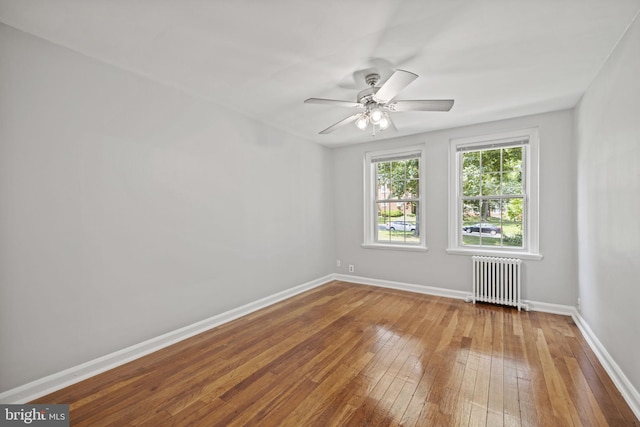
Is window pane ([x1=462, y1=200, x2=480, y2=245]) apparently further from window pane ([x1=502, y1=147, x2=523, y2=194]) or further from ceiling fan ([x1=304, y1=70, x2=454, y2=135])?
ceiling fan ([x1=304, y1=70, x2=454, y2=135])

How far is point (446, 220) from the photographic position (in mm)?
4328

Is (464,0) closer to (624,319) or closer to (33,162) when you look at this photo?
(624,319)

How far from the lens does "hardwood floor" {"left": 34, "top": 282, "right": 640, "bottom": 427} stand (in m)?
1.82

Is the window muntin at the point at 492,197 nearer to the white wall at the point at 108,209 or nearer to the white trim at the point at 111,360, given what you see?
the white wall at the point at 108,209

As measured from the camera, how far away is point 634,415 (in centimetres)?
180

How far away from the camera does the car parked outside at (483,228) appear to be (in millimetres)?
4094

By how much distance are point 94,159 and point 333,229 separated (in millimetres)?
3844

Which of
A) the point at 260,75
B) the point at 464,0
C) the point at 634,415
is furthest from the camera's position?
the point at 260,75

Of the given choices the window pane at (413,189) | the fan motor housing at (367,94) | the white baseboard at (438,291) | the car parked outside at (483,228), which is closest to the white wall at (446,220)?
the white baseboard at (438,291)

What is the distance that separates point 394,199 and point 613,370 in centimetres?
326

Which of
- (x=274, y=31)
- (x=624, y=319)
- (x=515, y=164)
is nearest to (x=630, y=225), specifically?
(x=624, y=319)

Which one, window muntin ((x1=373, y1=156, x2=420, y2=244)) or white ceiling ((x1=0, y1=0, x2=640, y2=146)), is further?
window muntin ((x1=373, y1=156, x2=420, y2=244))

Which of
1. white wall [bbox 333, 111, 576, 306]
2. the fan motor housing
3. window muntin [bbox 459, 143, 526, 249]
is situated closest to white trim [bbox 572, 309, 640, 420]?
white wall [bbox 333, 111, 576, 306]

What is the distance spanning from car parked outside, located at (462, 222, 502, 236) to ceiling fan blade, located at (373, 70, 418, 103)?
108 inches
